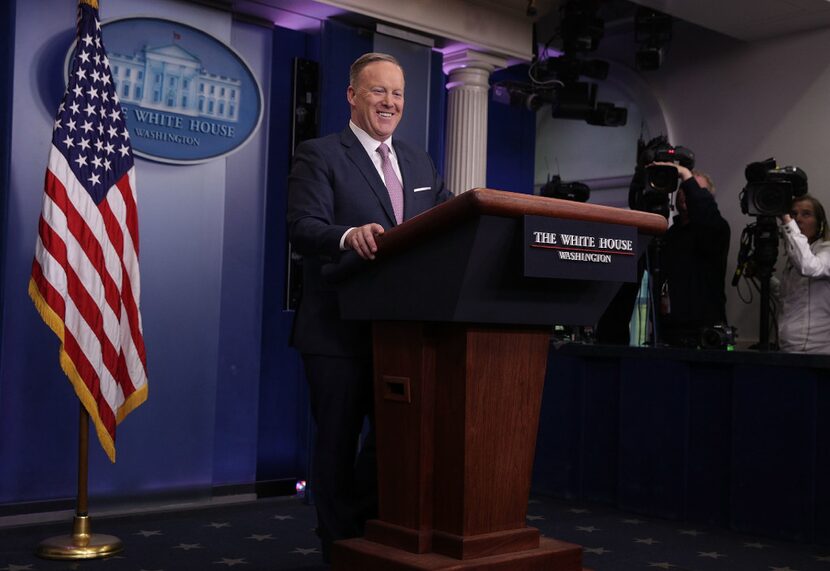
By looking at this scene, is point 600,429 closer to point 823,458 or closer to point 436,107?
point 823,458

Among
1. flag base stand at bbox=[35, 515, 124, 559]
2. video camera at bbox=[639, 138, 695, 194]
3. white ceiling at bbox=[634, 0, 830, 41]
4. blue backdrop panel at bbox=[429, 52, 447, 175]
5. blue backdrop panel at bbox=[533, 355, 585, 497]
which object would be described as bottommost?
flag base stand at bbox=[35, 515, 124, 559]

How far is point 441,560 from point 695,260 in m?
3.16

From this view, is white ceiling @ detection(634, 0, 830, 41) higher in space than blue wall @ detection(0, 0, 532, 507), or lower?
higher

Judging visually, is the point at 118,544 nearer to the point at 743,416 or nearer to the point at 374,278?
the point at 374,278

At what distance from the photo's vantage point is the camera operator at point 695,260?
4.40 m

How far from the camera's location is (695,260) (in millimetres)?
4496

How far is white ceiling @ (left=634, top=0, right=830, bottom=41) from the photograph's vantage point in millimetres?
5156

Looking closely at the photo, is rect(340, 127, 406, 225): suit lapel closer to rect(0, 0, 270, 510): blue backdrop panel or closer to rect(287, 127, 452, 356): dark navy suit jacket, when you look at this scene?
rect(287, 127, 452, 356): dark navy suit jacket

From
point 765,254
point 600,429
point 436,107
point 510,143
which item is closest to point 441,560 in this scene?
point 600,429

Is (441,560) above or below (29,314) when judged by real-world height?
below

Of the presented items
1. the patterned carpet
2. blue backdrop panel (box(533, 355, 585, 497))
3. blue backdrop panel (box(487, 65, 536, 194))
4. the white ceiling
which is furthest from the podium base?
blue backdrop panel (box(487, 65, 536, 194))

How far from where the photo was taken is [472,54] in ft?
16.6

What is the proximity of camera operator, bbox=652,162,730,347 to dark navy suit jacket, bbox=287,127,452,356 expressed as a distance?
2.58 m

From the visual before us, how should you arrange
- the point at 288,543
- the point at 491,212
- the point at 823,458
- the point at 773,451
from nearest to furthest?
the point at 491,212, the point at 288,543, the point at 823,458, the point at 773,451
